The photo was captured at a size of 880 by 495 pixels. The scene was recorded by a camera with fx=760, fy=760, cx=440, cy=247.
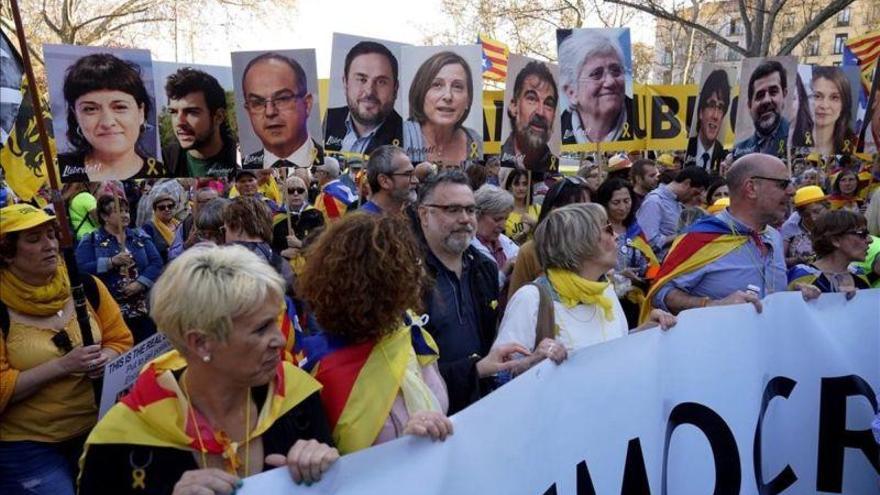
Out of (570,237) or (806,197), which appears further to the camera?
(806,197)

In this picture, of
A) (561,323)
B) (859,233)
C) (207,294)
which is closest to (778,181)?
(859,233)

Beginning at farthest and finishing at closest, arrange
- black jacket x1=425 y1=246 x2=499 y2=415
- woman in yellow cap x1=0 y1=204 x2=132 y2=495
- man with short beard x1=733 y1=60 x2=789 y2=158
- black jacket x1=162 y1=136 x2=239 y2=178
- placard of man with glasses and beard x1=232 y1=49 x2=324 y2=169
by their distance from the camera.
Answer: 1. man with short beard x1=733 y1=60 x2=789 y2=158
2. placard of man with glasses and beard x1=232 y1=49 x2=324 y2=169
3. black jacket x1=162 y1=136 x2=239 y2=178
4. black jacket x1=425 y1=246 x2=499 y2=415
5. woman in yellow cap x1=0 y1=204 x2=132 y2=495

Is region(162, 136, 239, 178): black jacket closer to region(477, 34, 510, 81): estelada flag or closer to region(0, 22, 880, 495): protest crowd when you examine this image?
region(0, 22, 880, 495): protest crowd

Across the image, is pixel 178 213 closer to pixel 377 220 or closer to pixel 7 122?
pixel 7 122

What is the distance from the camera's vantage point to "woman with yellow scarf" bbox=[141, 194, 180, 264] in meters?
7.40

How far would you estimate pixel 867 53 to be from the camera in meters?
10.6

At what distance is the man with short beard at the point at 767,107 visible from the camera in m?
8.12

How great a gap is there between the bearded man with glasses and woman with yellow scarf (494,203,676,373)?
3.34 meters

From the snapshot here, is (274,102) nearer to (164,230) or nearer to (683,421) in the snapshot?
(164,230)

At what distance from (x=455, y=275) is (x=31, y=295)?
180cm

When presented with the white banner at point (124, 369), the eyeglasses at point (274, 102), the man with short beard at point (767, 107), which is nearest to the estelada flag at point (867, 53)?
the man with short beard at point (767, 107)

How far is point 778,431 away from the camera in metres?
3.49

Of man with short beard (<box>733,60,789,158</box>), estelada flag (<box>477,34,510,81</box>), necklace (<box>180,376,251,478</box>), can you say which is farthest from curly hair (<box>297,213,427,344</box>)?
estelada flag (<box>477,34,510,81</box>)

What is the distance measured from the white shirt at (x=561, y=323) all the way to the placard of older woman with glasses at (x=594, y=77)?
472cm
